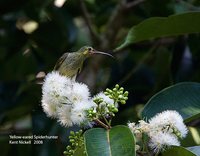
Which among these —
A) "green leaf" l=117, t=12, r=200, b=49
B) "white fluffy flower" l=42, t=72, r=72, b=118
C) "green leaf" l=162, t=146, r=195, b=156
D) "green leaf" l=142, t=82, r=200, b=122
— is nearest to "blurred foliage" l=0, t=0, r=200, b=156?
"green leaf" l=117, t=12, r=200, b=49

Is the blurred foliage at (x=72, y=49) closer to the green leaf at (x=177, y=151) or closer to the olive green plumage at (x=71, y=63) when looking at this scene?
the olive green plumage at (x=71, y=63)

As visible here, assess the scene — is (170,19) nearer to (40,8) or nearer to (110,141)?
(110,141)

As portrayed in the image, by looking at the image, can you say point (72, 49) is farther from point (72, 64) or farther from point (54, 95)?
point (54, 95)

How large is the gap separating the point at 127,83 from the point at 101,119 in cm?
167

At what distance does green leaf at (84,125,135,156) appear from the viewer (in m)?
1.46

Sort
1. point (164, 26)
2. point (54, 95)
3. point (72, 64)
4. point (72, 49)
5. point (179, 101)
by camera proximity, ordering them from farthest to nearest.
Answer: point (72, 49), point (164, 26), point (72, 64), point (179, 101), point (54, 95)

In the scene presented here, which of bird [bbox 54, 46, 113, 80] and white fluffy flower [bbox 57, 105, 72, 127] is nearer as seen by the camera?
white fluffy flower [bbox 57, 105, 72, 127]

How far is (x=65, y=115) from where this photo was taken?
1553 millimetres

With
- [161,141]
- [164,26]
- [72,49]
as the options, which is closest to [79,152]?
[161,141]

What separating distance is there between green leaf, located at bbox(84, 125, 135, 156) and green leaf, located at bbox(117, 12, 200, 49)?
2.21 feet

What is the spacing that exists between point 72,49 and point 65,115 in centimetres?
197

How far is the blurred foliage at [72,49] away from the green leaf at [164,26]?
589 mm

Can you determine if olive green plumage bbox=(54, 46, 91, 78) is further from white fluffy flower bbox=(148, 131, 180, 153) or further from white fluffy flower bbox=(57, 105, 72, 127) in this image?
white fluffy flower bbox=(148, 131, 180, 153)

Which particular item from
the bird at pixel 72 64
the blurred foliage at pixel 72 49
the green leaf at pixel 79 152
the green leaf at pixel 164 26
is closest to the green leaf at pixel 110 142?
the green leaf at pixel 79 152
